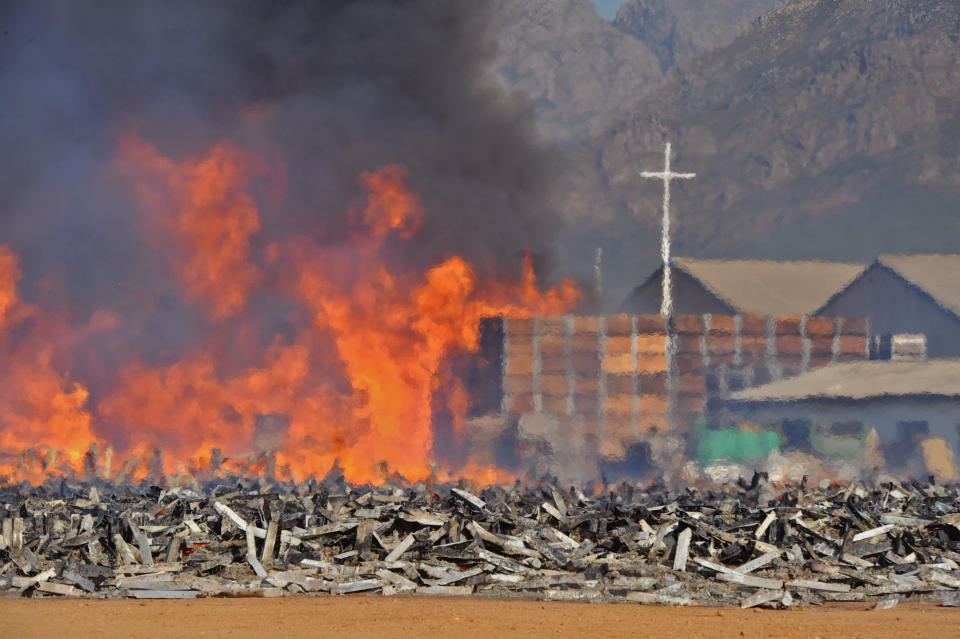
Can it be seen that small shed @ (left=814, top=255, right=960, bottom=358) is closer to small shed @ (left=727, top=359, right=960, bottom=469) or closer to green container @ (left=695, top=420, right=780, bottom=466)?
small shed @ (left=727, top=359, right=960, bottom=469)

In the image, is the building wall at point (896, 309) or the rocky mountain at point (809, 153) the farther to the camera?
the rocky mountain at point (809, 153)

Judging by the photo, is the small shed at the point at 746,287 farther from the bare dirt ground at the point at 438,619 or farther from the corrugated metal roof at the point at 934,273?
the bare dirt ground at the point at 438,619

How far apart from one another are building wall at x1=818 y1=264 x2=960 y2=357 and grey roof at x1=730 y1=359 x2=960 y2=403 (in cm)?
1279

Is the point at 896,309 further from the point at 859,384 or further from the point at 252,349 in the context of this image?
the point at 252,349

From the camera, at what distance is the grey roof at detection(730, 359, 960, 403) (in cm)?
4441

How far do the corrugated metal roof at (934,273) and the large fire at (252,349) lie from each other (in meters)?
29.5

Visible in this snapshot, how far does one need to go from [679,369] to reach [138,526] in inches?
1072

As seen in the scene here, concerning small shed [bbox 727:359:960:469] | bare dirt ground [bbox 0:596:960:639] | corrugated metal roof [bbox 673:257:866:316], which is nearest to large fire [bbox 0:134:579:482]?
small shed [bbox 727:359:960:469]

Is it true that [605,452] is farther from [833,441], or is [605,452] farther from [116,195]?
[116,195]

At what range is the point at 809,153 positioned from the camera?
13325 centimetres

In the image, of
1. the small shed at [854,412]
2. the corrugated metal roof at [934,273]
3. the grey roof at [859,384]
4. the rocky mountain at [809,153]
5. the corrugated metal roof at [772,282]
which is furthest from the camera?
the rocky mountain at [809,153]

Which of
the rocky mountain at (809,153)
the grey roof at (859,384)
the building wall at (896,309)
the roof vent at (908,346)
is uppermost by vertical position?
the rocky mountain at (809,153)

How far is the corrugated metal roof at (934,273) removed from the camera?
6053cm

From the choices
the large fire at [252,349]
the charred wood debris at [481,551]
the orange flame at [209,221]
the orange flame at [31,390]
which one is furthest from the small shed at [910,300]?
the charred wood debris at [481,551]
